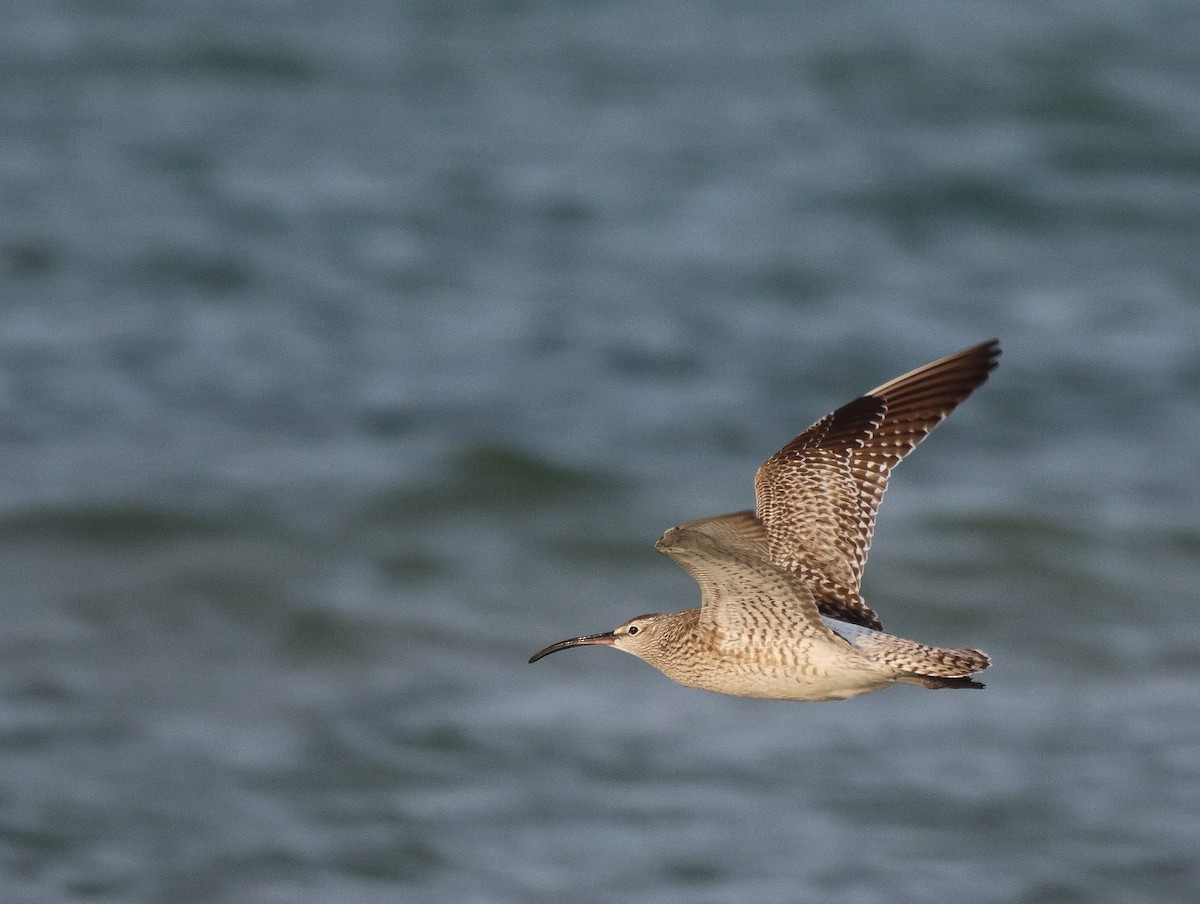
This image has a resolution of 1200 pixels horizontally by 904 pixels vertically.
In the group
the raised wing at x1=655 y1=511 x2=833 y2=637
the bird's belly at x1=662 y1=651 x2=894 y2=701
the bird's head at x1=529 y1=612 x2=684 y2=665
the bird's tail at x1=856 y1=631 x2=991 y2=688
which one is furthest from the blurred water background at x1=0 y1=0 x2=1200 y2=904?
the bird's tail at x1=856 y1=631 x2=991 y2=688

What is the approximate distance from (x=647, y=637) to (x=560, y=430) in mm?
12226

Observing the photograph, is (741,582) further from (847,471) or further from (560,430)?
(560,430)

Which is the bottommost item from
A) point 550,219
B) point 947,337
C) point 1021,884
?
point 1021,884

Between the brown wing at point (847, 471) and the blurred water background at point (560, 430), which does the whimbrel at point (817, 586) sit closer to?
the brown wing at point (847, 471)

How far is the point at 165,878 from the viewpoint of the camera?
45.4ft

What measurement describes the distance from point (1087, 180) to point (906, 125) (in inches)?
111

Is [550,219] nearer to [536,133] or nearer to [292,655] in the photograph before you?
[536,133]

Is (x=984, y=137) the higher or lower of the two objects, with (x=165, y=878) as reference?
higher

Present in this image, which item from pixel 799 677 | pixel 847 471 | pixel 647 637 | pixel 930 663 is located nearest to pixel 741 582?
pixel 799 677

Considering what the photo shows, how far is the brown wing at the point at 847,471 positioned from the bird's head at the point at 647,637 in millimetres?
551

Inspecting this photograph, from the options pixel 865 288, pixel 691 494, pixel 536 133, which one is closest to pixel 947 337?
pixel 865 288

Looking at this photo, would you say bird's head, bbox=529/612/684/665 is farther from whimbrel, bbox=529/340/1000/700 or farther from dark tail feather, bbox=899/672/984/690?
dark tail feather, bbox=899/672/984/690

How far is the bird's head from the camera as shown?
8.32 m

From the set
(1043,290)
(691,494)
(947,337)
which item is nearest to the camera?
(691,494)
